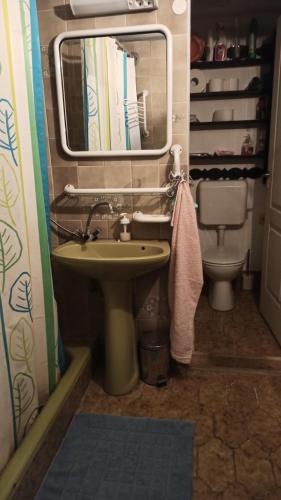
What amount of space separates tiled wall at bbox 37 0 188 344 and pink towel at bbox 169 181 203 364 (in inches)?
6.6

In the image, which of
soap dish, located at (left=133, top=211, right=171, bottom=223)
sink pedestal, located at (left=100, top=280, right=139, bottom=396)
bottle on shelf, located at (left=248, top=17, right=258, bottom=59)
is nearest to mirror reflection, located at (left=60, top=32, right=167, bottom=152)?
soap dish, located at (left=133, top=211, right=171, bottom=223)

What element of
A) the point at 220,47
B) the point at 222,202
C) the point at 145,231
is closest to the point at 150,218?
the point at 145,231

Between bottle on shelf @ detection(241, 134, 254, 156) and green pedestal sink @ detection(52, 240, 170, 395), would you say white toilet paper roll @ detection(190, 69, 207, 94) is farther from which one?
green pedestal sink @ detection(52, 240, 170, 395)

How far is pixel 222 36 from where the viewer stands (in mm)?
2512

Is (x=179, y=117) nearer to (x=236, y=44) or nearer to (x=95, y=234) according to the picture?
(x=95, y=234)

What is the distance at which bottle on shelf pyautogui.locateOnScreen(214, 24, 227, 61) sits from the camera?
2.49m

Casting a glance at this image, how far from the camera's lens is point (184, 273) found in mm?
1631

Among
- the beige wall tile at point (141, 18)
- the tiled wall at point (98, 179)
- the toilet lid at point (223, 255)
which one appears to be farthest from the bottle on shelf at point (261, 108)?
the beige wall tile at point (141, 18)

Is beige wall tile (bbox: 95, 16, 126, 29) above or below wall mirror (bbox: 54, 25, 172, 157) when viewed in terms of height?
above

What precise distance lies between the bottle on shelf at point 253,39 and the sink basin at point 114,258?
1714 millimetres

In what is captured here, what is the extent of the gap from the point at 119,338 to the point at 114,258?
18.0 inches

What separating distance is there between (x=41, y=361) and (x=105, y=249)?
0.62 m

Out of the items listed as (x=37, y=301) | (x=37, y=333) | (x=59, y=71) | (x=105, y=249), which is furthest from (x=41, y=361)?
(x=59, y=71)

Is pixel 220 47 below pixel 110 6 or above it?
above
